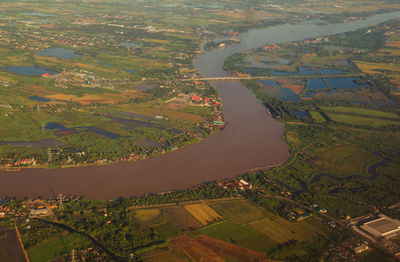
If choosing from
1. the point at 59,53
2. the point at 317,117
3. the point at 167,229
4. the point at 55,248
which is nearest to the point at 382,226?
the point at 167,229

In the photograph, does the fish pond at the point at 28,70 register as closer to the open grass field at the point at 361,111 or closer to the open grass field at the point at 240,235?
the open grass field at the point at 361,111

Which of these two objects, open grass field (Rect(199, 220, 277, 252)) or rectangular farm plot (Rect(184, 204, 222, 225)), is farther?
rectangular farm plot (Rect(184, 204, 222, 225))

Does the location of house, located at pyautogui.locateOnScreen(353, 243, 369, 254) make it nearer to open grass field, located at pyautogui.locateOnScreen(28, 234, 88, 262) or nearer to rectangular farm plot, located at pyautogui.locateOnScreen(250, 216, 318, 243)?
rectangular farm plot, located at pyautogui.locateOnScreen(250, 216, 318, 243)

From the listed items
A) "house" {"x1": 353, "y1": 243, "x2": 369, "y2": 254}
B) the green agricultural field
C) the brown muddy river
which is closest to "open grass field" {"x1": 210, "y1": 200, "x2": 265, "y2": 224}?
the brown muddy river

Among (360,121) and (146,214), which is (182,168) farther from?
(360,121)

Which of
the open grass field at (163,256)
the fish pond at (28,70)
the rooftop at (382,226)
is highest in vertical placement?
the fish pond at (28,70)

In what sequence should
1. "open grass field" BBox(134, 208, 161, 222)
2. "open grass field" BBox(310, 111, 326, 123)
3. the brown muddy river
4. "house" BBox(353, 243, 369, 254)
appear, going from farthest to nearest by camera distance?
"open grass field" BBox(310, 111, 326, 123) → the brown muddy river → "open grass field" BBox(134, 208, 161, 222) → "house" BBox(353, 243, 369, 254)

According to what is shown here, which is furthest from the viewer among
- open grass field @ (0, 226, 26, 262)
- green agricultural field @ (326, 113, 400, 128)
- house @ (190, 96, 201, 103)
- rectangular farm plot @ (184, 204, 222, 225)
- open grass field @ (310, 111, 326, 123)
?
house @ (190, 96, 201, 103)

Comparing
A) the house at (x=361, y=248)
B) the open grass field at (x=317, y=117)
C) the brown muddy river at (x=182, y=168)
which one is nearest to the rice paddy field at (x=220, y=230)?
the house at (x=361, y=248)
